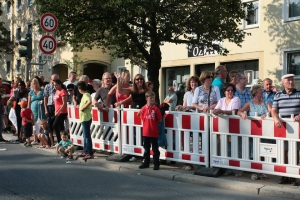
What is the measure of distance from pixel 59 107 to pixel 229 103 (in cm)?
508

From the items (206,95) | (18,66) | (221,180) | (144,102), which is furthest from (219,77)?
(18,66)

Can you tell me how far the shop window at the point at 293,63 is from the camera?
20.6 m

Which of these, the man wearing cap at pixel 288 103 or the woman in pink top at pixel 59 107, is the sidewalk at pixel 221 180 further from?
the woman in pink top at pixel 59 107

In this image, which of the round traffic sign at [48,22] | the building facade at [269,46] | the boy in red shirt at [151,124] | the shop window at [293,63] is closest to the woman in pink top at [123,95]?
the boy in red shirt at [151,124]

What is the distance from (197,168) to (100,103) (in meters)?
2.99

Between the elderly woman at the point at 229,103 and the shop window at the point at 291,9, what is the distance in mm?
12538

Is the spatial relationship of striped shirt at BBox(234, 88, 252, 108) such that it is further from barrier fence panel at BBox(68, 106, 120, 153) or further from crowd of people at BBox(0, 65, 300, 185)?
barrier fence panel at BBox(68, 106, 120, 153)

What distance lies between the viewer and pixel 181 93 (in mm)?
21438

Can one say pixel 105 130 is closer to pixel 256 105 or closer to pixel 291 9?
pixel 256 105

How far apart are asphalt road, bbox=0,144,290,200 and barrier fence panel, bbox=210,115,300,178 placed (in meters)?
0.74

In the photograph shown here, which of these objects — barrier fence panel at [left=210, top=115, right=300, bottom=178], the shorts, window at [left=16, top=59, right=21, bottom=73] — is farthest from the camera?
window at [left=16, top=59, right=21, bottom=73]

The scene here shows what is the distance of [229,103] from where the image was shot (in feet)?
29.5

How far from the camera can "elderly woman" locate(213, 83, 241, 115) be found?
8664 mm

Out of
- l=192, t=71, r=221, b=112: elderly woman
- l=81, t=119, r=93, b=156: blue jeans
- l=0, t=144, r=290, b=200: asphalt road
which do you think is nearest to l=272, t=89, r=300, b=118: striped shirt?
l=0, t=144, r=290, b=200: asphalt road
